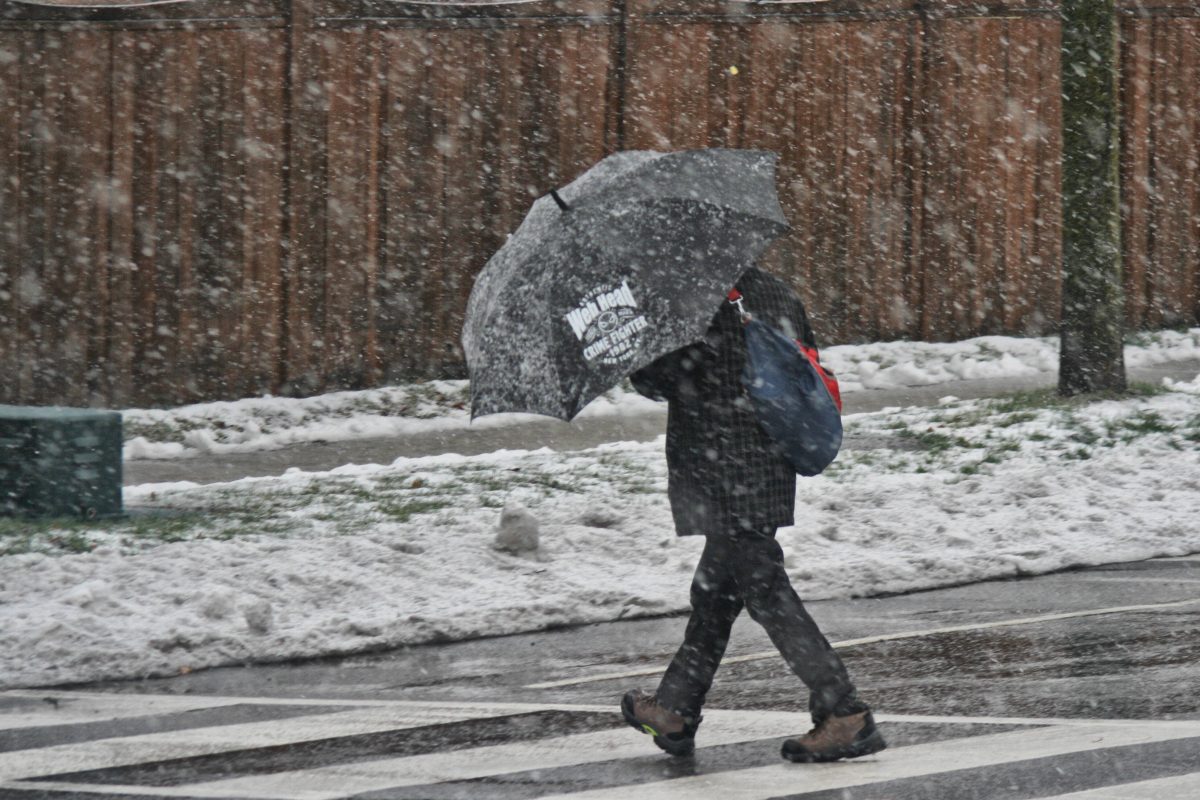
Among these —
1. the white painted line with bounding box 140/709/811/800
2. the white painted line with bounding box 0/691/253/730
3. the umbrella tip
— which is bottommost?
the white painted line with bounding box 0/691/253/730

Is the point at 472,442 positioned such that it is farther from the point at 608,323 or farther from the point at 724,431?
the point at 608,323

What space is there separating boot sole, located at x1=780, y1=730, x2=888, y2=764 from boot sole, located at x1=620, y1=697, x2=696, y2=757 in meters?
0.31

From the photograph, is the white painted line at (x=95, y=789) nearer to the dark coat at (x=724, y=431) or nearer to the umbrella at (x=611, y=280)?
the umbrella at (x=611, y=280)

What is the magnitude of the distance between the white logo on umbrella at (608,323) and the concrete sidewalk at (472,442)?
5.79 metres

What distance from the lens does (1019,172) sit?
610 inches

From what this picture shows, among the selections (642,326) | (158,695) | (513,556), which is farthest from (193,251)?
(642,326)

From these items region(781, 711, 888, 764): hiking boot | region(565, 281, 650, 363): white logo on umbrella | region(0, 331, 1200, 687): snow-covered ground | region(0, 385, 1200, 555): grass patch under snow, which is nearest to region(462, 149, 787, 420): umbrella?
region(565, 281, 650, 363): white logo on umbrella

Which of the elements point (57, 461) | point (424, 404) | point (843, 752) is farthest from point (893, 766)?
point (424, 404)

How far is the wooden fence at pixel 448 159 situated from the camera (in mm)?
12594

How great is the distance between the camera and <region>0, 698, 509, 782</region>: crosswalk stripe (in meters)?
5.67

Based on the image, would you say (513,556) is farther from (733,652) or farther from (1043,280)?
(1043,280)

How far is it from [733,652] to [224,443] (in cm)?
613

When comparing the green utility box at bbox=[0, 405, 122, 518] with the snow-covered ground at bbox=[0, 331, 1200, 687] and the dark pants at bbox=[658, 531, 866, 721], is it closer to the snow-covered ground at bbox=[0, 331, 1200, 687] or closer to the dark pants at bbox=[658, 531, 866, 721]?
the snow-covered ground at bbox=[0, 331, 1200, 687]

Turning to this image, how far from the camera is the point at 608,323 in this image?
5117 mm
